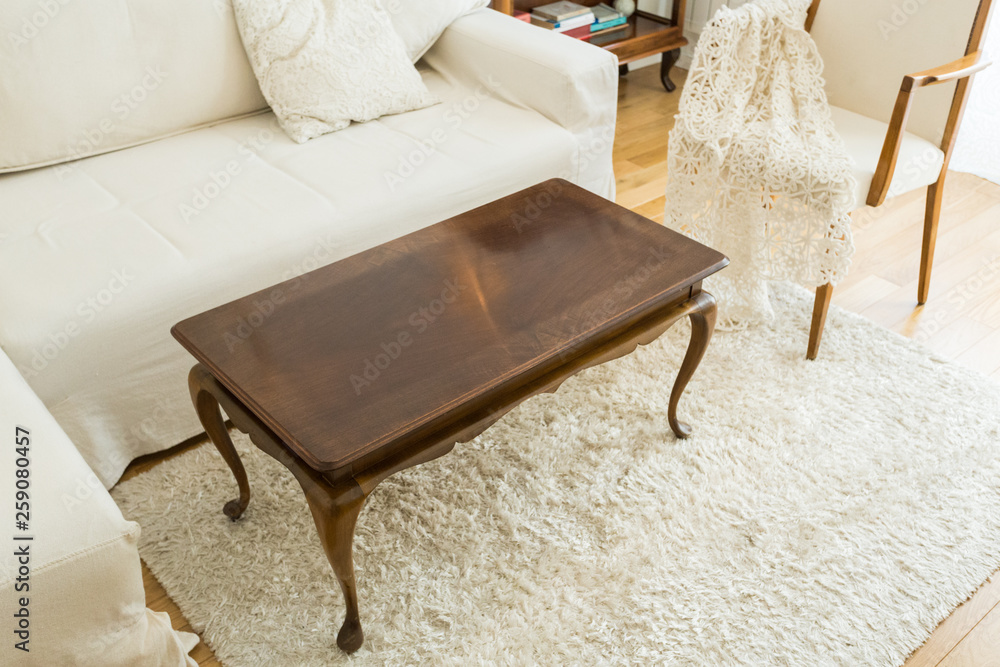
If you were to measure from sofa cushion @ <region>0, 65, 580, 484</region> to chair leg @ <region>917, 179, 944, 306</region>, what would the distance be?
3.13 ft

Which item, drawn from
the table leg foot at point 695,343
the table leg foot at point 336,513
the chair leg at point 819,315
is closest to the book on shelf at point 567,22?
the chair leg at point 819,315

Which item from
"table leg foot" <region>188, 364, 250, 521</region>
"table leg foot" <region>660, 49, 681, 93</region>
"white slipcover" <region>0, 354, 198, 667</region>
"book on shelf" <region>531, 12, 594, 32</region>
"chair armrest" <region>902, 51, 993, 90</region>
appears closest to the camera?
"white slipcover" <region>0, 354, 198, 667</region>

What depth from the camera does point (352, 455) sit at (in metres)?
1.18

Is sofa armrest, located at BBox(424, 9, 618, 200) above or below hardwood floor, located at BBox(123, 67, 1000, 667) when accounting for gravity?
above

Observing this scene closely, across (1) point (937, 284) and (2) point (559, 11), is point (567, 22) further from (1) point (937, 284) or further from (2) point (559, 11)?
(1) point (937, 284)

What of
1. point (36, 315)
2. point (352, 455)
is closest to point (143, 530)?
point (36, 315)

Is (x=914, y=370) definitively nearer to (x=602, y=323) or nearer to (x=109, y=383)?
(x=602, y=323)

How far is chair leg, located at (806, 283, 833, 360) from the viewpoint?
2.02 meters

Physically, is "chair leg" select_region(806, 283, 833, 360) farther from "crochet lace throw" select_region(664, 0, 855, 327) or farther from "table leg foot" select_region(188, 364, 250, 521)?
"table leg foot" select_region(188, 364, 250, 521)

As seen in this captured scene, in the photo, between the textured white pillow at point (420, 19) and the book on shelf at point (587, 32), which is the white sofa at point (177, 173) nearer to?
the textured white pillow at point (420, 19)

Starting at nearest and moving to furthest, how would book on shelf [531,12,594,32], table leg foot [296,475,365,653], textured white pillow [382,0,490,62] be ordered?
table leg foot [296,475,365,653] < textured white pillow [382,0,490,62] < book on shelf [531,12,594,32]

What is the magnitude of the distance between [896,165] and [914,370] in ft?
1.70

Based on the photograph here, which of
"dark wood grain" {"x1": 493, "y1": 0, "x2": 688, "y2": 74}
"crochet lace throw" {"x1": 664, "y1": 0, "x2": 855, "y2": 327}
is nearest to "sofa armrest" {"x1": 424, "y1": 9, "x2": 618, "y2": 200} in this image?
"crochet lace throw" {"x1": 664, "y1": 0, "x2": 855, "y2": 327}

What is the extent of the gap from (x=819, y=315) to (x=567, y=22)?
1.70 metres
